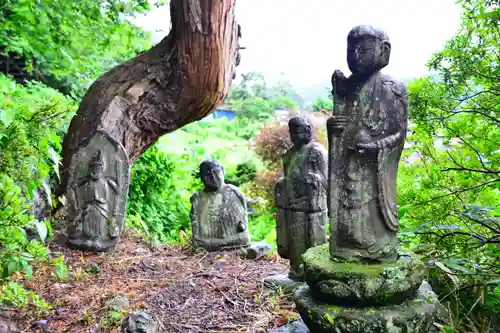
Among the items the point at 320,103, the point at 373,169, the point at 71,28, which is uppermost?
the point at 320,103

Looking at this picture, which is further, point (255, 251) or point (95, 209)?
point (255, 251)

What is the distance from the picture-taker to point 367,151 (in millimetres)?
3201

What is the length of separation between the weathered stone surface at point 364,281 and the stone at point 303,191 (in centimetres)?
142

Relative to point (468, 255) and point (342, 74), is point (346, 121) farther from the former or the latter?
point (468, 255)

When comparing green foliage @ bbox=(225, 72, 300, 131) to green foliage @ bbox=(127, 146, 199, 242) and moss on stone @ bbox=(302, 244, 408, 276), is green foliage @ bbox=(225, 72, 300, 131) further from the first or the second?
moss on stone @ bbox=(302, 244, 408, 276)

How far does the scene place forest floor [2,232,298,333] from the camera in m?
3.91

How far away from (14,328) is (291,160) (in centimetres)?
294

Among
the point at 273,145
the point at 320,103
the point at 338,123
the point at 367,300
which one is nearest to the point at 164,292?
the point at 367,300

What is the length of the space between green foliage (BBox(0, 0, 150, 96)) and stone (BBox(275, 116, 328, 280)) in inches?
154

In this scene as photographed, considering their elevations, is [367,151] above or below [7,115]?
below

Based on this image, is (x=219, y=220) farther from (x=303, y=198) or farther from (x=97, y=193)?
(x=303, y=198)

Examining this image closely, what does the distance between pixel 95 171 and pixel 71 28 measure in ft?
9.15

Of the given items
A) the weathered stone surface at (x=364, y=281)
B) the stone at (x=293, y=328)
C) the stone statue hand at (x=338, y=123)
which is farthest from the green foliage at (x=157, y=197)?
the stone statue hand at (x=338, y=123)

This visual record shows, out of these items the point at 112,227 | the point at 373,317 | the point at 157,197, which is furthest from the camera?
the point at 157,197
